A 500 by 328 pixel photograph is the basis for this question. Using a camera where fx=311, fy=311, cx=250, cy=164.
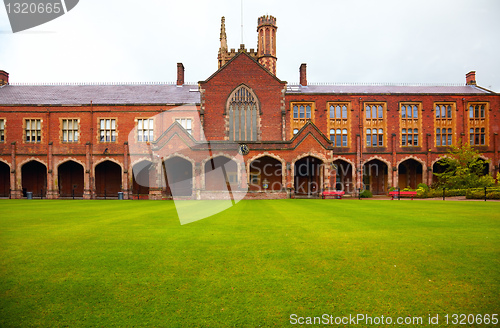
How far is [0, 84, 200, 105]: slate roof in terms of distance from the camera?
3469 cm

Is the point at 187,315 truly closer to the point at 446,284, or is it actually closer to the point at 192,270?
the point at 192,270

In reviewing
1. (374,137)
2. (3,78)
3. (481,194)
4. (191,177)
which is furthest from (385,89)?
(3,78)

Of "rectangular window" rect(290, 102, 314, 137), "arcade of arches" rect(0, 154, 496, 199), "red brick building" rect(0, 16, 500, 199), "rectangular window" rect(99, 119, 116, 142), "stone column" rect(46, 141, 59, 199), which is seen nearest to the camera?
"arcade of arches" rect(0, 154, 496, 199)

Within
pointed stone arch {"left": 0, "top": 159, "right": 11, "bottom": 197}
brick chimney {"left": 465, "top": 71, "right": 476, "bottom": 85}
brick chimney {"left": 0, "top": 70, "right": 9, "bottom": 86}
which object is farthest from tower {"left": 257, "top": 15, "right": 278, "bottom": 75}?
pointed stone arch {"left": 0, "top": 159, "right": 11, "bottom": 197}

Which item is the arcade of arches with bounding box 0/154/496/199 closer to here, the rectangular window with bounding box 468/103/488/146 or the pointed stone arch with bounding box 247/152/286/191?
the pointed stone arch with bounding box 247/152/286/191

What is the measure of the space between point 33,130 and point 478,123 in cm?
4997

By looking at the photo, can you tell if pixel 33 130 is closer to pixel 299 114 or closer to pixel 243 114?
pixel 243 114

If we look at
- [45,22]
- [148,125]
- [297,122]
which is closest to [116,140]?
[148,125]

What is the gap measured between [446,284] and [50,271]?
656 cm

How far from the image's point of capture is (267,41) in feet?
142

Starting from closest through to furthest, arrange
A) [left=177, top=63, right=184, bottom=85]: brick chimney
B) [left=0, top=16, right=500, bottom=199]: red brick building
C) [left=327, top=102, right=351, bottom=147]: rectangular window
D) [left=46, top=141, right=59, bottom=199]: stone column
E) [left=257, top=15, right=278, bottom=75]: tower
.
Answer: [left=46, top=141, right=59, bottom=199]: stone column < [left=0, top=16, right=500, bottom=199]: red brick building < [left=327, top=102, right=351, bottom=147]: rectangular window < [left=177, top=63, right=184, bottom=85]: brick chimney < [left=257, top=15, right=278, bottom=75]: tower

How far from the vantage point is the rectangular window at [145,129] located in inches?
1341

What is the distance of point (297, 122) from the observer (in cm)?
3541

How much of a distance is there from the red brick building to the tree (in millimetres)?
1990
